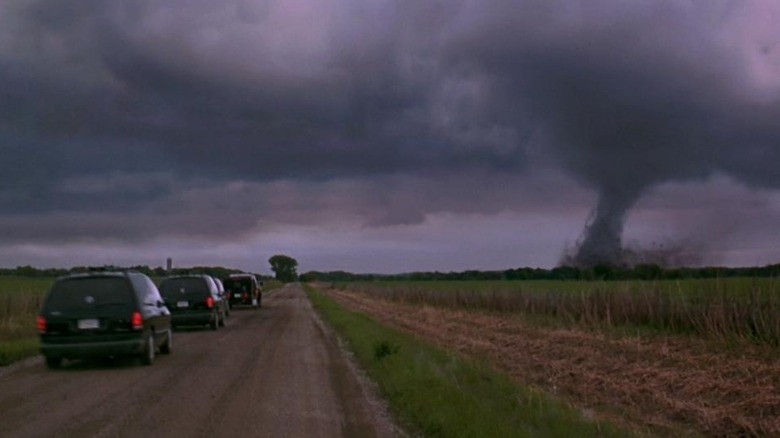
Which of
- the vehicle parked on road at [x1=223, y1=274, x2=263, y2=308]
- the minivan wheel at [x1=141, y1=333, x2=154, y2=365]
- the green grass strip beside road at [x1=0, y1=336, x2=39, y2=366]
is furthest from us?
the vehicle parked on road at [x1=223, y1=274, x2=263, y2=308]

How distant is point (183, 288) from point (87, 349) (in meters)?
14.0

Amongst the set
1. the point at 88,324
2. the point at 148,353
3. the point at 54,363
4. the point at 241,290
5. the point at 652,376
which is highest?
the point at 241,290

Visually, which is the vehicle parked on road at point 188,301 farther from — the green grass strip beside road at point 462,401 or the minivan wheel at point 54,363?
the green grass strip beside road at point 462,401

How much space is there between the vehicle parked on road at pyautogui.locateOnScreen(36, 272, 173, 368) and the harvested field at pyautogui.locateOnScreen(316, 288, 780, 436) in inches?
291

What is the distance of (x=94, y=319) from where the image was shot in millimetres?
17375

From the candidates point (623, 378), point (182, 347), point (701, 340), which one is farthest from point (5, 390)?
point (701, 340)

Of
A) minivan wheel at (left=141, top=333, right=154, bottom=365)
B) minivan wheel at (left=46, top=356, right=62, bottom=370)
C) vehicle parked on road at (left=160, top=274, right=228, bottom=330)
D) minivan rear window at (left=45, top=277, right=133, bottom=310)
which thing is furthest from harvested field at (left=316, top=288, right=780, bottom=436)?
vehicle parked on road at (left=160, top=274, right=228, bottom=330)

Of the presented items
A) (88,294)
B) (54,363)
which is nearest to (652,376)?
(88,294)

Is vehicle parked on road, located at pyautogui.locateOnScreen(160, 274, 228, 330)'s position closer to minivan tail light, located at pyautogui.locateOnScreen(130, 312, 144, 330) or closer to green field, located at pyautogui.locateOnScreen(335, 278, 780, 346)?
green field, located at pyautogui.locateOnScreen(335, 278, 780, 346)

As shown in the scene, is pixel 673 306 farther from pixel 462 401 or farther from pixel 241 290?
pixel 241 290

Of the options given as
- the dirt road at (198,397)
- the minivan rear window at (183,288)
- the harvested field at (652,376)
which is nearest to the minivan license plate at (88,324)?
the dirt road at (198,397)

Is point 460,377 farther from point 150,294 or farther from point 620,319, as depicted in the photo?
point 620,319

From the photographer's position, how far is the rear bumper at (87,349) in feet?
56.4

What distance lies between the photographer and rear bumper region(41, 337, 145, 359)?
56.4 feet
